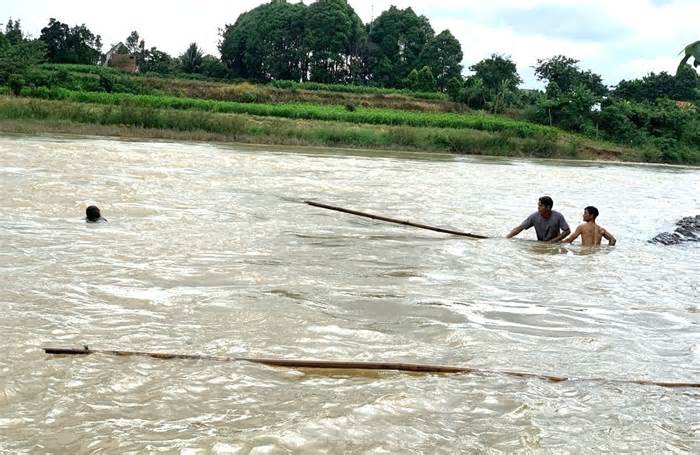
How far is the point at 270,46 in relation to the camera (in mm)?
66562

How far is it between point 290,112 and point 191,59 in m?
30.4

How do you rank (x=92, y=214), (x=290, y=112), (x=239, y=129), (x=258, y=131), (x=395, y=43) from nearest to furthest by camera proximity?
(x=92, y=214)
(x=239, y=129)
(x=258, y=131)
(x=290, y=112)
(x=395, y=43)

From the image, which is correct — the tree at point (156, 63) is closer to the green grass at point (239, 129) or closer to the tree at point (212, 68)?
the tree at point (212, 68)

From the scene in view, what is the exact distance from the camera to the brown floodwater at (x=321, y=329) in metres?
3.85

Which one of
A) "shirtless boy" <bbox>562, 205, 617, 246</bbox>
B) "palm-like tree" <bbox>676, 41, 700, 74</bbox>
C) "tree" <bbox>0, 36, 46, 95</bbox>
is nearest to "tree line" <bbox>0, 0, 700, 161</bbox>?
"tree" <bbox>0, 36, 46, 95</bbox>

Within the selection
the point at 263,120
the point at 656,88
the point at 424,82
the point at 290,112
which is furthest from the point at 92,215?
the point at 656,88

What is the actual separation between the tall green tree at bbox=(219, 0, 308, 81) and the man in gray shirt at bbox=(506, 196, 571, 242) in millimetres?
57334

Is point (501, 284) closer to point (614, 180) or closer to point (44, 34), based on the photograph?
point (614, 180)

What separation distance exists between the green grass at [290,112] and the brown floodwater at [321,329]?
21.2m

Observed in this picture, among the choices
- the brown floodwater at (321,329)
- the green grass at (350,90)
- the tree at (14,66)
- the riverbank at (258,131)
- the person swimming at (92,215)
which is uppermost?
the green grass at (350,90)

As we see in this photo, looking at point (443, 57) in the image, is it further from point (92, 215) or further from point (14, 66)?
point (92, 215)

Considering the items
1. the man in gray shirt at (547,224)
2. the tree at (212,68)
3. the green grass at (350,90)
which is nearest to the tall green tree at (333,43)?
the tree at (212,68)

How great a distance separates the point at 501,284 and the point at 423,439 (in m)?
4.18

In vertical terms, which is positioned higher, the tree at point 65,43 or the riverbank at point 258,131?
the tree at point 65,43
